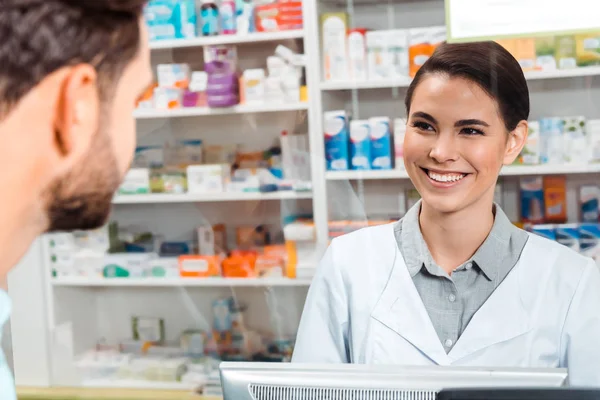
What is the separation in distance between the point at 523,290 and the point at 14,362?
2085mm

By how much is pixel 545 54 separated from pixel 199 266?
1.45 meters

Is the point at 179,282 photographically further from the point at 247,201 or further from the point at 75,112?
the point at 75,112

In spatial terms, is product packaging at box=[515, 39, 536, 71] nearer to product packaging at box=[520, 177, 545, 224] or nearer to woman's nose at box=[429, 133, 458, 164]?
product packaging at box=[520, 177, 545, 224]

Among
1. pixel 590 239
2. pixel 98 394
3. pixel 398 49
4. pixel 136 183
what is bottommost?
pixel 98 394

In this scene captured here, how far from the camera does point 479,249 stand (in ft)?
5.53

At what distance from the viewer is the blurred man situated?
0.99 meters

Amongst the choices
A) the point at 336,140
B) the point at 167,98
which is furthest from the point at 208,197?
the point at 336,140

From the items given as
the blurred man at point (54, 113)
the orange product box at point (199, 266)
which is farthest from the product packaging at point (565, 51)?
the blurred man at point (54, 113)

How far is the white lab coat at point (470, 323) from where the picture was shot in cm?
160

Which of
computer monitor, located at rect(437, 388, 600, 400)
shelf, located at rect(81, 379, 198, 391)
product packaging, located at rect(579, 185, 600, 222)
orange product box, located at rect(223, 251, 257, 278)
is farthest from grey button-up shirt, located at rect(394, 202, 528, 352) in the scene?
shelf, located at rect(81, 379, 198, 391)

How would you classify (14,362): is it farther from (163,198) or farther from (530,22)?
(530,22)

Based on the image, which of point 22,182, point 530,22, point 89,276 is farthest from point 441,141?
point 89,276

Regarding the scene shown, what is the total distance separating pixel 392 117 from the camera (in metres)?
2.28

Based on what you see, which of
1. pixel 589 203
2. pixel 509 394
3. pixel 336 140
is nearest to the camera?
pixel 509 394
